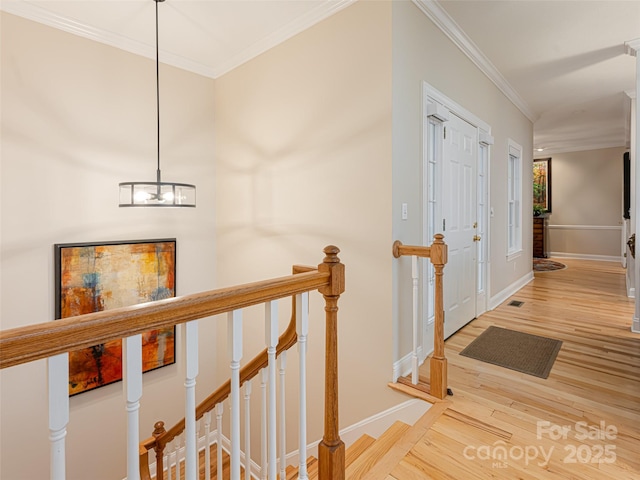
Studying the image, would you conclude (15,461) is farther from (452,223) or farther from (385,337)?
(452,223)

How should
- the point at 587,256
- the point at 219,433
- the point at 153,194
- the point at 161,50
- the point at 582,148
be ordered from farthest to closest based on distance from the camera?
the point at 587,256
the point at 582,148
the point at 161,50
the point at 153,194
the point at 219,433

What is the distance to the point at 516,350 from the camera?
8.98ft

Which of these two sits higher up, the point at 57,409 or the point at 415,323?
the point at 57,409

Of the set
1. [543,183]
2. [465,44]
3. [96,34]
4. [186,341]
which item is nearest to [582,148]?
[543,183]

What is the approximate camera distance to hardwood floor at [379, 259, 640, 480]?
5.02ft

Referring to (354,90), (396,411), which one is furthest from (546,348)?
(354,90)

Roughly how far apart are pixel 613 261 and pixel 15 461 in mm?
9922

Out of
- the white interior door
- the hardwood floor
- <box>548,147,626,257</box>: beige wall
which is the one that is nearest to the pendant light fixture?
the hardwood floor

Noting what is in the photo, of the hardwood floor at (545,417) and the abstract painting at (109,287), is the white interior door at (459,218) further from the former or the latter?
the abstract painting at (109,287)

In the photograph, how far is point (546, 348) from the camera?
109 inches

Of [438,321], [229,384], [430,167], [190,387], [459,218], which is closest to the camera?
[190,387]

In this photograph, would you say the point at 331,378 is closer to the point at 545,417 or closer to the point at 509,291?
the point at 545,417

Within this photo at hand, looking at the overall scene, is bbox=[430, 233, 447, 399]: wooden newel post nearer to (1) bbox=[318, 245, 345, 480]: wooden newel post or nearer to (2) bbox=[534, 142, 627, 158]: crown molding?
(1) bbox=[318, 245, 345, 480]: wooden newel post

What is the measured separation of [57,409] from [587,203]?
9618mm
